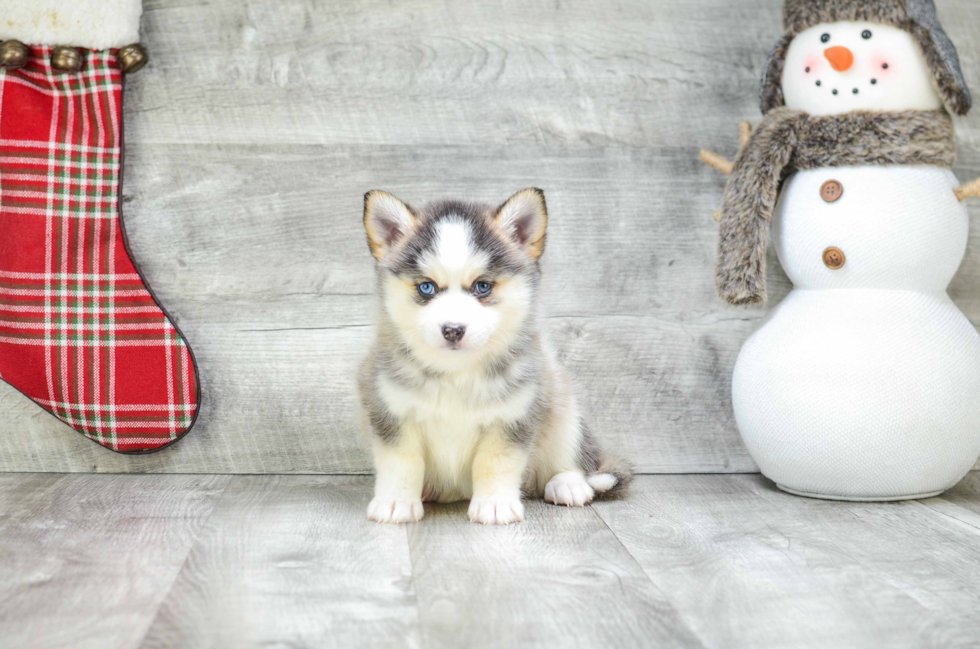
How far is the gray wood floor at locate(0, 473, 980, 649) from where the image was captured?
1.13 m

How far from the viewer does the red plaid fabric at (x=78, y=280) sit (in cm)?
194

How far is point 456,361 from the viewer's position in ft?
5.35

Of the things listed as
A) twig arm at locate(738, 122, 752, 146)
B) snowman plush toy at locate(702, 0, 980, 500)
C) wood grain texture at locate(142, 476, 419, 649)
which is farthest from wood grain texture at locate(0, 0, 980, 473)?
wood grain texture at locate(142, 476, 419, 649)

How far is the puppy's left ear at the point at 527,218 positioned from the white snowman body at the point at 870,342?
583 millimetres

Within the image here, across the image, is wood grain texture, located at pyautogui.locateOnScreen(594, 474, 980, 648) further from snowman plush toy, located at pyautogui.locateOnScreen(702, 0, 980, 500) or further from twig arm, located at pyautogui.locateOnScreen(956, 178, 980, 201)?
twig arm, located at pyautogui.locateOnScreen(956, 178, 980, 201)

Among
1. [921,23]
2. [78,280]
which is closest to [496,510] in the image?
[78,280]

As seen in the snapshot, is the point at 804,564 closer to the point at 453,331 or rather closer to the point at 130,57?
the point at 453,331

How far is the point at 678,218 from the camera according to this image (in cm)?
214

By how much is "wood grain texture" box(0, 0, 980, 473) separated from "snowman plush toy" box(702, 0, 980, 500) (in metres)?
0.28

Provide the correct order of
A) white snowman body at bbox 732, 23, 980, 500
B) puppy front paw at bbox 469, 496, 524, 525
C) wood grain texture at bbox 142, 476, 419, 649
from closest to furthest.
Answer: wood grain texture at bbox 142, 476, 419, 649 → puppy front paw at bbox 469, 496, 524, 525 → white snowman body at bbox 732, 23, 980, 500

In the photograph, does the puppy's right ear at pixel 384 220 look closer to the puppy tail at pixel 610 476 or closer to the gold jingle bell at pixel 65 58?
the puppy tail at pixel 610 476

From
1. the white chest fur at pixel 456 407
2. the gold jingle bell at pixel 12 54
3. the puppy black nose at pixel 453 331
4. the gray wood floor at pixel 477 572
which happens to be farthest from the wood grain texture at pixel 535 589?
the gold jingle bell at pixel 12 54

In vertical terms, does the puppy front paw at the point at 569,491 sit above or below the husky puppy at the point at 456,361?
below

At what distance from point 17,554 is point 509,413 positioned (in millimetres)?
873
